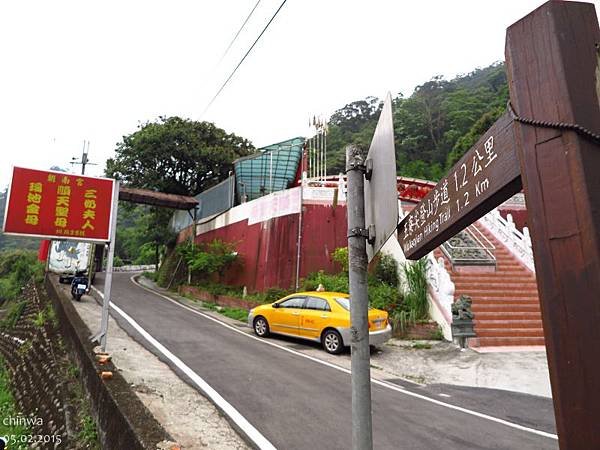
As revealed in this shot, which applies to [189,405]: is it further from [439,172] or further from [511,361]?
[439,172]

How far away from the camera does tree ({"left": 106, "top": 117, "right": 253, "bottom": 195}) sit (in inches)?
1102

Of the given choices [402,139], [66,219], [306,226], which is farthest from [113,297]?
[402,139]

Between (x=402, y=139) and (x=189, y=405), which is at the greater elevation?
(x=402, y=139)

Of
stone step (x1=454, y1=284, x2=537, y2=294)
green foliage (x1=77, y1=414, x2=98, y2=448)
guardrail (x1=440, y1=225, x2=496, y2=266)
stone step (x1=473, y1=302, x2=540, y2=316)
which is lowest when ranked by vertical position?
green foliage (x1=77, y1=414, x2=98, y2=448)

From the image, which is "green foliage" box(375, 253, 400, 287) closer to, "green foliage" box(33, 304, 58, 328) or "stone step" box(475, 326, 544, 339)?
"stone step" box(475, 326, 544, 339)

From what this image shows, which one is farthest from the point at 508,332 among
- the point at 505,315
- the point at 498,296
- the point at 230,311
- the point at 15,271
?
the point at 15,271

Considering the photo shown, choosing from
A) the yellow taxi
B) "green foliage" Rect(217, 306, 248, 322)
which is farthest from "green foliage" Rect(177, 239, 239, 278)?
the yellow taxi

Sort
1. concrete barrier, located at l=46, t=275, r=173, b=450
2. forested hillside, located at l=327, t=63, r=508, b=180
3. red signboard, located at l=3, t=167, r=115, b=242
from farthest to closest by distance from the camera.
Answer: forested hillside, located at l=327, t=63, r=508, b=180, red signboard, located at l=3, t=167, r=115, b=242, concrete barrier, located at l=46, t=275, r=173, b=450

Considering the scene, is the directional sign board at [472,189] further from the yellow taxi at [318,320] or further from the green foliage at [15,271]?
the green foliage at [15,271]

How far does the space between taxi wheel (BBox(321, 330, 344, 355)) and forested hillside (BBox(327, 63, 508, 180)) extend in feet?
87.1

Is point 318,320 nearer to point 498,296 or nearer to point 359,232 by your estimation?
point 498,296

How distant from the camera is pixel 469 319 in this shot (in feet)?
31.4

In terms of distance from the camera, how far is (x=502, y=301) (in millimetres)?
10812

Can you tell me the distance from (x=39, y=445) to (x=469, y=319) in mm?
8933
